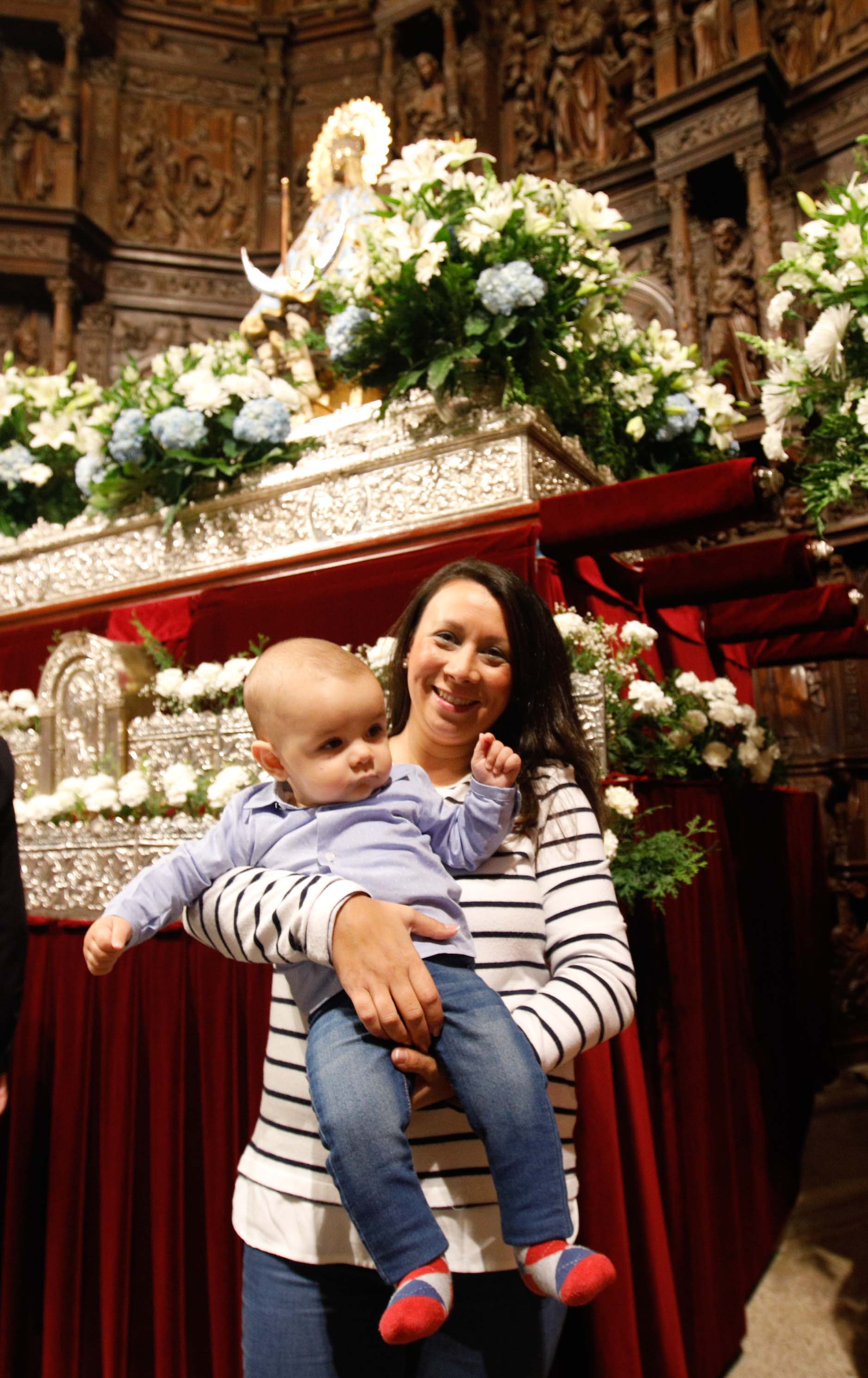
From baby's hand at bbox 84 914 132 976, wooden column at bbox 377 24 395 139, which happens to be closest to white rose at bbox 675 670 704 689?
baby's hand at bbox 84 914 132 976

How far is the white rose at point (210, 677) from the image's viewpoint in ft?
9.91

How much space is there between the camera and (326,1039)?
1.12 m

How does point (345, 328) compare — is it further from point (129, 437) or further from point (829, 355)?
point (829, 355)

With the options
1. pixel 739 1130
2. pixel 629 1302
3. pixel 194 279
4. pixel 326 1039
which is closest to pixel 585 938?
pixel 326 1039

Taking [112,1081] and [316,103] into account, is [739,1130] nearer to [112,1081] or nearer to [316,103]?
[112,1081]

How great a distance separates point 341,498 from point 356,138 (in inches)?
104

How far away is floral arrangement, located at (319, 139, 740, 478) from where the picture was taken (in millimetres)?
3359

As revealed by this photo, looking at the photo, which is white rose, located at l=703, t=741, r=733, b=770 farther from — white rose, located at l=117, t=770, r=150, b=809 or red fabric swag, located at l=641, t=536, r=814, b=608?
white rose, located at l=117, t=770, r=150, b=809

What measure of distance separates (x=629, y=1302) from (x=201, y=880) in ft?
4.40

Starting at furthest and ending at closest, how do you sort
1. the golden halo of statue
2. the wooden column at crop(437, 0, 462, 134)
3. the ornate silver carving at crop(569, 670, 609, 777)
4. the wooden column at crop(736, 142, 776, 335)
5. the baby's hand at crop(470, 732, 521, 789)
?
the wooden column at crop(437, 0, 462, 134) → the wooden column at crop(736, 142, 776, 335) → the golden halo of statue → the ornate silver carving at crop(569, 670, 609, 777) → the baby's hand at crop(470, 732, 521, 789)

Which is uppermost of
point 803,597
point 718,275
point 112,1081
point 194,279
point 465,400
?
point 194,279

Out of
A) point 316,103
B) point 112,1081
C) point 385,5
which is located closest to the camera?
point 112,1081

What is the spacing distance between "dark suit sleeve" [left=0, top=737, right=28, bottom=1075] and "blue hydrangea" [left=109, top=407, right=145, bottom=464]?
2435 millimetres

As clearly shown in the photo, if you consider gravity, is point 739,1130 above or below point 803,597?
below
